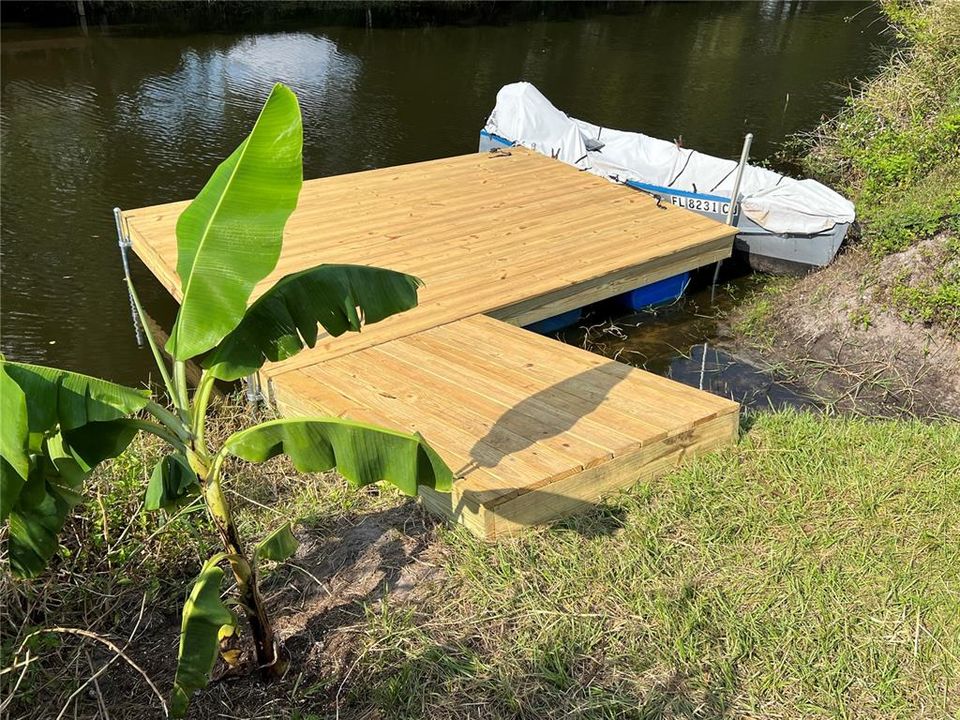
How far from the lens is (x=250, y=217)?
297cm

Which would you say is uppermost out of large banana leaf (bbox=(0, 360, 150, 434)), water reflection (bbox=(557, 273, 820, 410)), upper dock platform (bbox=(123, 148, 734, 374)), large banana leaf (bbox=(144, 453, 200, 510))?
large banana leaf (bbox=(0, 360, 150, 434))

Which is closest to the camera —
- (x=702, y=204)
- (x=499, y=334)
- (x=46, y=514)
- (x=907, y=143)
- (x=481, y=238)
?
(x=46, y=514)

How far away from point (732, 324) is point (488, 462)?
16.5 ft

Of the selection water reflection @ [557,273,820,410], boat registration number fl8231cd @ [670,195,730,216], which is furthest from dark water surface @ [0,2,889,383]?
boat registration number fl8231cd @ [670,195,730,216]

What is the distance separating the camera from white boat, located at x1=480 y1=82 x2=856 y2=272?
8961 millimetres

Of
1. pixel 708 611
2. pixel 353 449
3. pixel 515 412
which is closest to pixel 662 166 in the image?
pixel 515 412

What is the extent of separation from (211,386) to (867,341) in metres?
6.57

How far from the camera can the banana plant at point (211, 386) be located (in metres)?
2.83

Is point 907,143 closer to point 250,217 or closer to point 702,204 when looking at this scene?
point 702,204

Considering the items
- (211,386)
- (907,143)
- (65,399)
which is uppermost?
(65,399)

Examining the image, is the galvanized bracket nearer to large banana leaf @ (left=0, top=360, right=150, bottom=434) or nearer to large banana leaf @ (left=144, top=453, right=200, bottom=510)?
large banana leaf @ (left=144, top=453, right=200, bottom=510)

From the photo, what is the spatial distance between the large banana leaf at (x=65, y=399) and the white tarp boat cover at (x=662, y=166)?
7.89m

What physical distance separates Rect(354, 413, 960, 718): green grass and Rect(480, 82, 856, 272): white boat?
182 inches

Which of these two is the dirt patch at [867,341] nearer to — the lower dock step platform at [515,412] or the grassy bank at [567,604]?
the grassy bank at [567,604]
